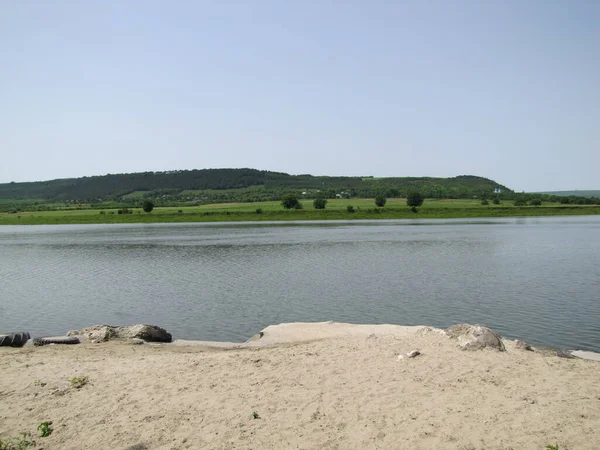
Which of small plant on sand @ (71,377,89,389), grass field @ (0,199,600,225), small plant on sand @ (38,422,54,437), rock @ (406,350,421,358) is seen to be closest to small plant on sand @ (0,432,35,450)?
small plant on sand @ (38,422,54,437)

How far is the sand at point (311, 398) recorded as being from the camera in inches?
322

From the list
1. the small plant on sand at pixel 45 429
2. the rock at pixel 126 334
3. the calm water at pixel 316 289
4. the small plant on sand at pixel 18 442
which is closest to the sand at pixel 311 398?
the small plant on sand at pixel 45 429

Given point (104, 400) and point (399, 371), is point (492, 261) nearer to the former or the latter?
point (399, 371)

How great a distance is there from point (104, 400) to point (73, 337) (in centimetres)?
639

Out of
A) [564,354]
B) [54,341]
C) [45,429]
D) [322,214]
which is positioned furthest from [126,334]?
[322,214]

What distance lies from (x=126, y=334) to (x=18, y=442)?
7.79m

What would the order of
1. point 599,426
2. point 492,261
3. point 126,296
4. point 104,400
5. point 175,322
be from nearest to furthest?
point 599,426 < point 104,400 < point 175,322 < point 126,296 < point 492,261

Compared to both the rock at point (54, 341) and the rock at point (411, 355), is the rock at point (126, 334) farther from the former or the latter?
the rock at point (411, 355)

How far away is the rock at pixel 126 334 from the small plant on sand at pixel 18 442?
720 cm

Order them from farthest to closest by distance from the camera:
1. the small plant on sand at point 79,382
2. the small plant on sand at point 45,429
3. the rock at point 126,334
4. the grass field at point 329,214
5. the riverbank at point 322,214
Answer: the grass field at point 329,214 → the riverbank at point 322,214 → the rock at point 126,334 → the small plant on sand at point 79,382 → the small plant on sand at point 45,429

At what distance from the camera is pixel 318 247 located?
1994 inches

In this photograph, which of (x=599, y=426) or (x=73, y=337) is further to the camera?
(x=73, y=337)

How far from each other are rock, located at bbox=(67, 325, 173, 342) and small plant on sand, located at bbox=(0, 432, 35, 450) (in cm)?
720

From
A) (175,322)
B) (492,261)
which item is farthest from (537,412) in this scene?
(492,261)
